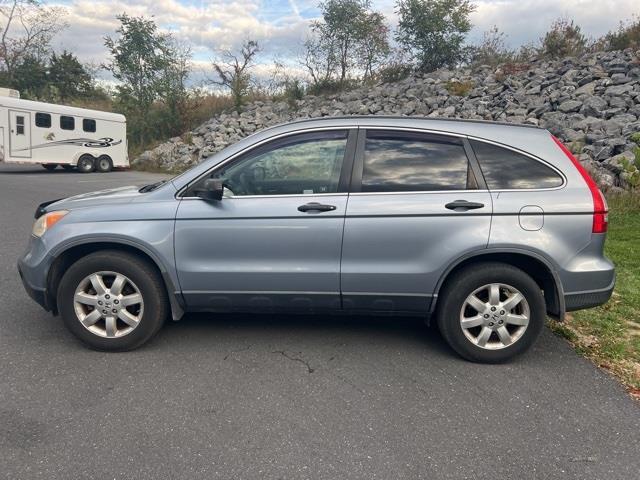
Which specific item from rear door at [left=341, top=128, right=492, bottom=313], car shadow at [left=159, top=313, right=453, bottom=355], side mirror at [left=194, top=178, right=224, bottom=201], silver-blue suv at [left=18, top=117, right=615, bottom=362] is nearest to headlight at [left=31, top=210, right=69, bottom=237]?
silver-blue suv at [left=18, top=117, right=615, bottom=362]

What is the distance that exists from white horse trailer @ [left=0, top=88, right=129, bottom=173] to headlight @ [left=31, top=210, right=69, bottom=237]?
58.7 ft

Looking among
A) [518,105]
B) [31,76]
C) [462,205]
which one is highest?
[31,76]

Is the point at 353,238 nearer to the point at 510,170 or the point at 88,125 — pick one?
the point at 510,170

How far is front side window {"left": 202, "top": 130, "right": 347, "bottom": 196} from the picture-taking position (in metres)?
3.72

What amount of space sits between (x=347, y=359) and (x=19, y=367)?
239 cm

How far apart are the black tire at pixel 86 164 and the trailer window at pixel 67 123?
1369 millimetres

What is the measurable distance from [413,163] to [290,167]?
95cm

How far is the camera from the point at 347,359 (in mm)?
3707

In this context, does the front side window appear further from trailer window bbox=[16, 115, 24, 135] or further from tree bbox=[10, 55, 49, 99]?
tree bbox=[10, 55, 49, 99]

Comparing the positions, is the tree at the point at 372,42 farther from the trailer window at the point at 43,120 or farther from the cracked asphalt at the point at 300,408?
the cracked asphalt at the point at 300,408

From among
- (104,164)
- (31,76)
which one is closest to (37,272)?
(104,164)

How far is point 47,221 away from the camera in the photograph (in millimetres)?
3785

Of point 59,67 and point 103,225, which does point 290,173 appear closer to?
point 103,225

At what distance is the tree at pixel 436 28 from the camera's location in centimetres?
2312
